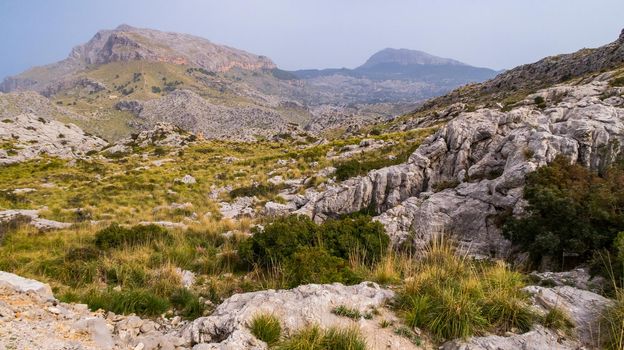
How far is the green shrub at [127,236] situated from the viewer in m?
11.8

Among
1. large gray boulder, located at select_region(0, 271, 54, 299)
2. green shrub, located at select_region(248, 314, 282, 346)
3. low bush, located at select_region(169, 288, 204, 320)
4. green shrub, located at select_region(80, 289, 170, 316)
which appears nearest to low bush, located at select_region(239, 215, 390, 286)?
low bush, located at select_region(169, 288, 204, 320)

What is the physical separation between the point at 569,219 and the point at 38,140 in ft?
263

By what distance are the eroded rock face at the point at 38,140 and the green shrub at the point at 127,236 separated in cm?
4742

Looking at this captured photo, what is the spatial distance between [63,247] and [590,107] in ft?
74.6

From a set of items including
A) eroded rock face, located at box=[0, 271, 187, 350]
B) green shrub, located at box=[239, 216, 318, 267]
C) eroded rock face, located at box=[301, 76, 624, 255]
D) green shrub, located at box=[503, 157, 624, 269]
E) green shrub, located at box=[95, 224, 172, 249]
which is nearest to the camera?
eroded rock face, located at box=[0, 271, 187, 350]

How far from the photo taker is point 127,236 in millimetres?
12281

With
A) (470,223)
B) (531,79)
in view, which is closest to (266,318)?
(470,223)

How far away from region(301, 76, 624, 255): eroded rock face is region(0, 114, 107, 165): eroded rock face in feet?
174

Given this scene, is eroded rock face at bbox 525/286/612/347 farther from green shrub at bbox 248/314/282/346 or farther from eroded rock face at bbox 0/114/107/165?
eroded rock face at bbox 0/114/107/165

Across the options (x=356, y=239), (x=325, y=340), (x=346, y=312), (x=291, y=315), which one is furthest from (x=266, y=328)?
(x=356, y=239)

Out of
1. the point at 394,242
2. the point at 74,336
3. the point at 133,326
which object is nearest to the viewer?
the point at 74,336

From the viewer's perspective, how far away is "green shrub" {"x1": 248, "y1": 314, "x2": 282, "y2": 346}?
5.55 m

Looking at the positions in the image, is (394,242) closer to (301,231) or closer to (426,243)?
(426,243)

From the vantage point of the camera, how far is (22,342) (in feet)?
16.3
